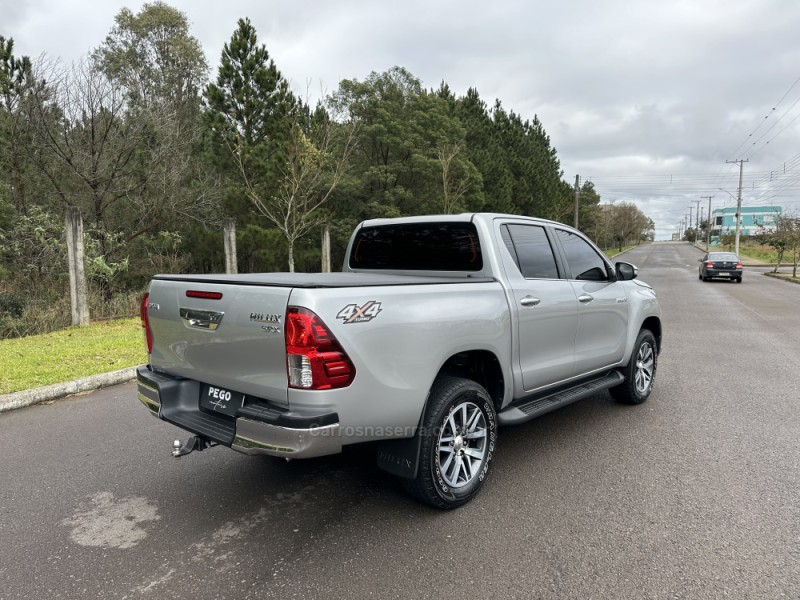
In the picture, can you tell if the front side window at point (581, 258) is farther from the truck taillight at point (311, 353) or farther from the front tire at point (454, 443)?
the truck taillight at point (311, 353)

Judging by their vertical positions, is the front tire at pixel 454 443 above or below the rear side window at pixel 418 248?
below

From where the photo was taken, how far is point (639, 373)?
214 inches

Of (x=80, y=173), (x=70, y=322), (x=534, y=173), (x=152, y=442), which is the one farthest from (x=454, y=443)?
(x=534, y=173)

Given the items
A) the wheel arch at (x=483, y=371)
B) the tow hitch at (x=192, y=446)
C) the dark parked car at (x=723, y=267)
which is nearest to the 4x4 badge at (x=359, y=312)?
the wheel arch at (x=483, y=371)

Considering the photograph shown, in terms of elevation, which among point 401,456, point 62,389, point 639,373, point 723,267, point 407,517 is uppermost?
point 723,267

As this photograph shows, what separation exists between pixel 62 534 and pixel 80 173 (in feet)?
43.7

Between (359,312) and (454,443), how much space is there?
116 cm

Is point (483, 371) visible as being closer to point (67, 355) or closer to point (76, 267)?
point (67, 355)

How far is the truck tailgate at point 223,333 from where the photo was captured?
2727 mm

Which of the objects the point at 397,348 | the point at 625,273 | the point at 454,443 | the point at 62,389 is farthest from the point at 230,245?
the point at 397,348

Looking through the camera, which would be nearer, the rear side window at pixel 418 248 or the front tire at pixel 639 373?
the rear side window at pixel 418 248

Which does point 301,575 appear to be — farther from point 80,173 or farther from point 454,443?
point 80,173

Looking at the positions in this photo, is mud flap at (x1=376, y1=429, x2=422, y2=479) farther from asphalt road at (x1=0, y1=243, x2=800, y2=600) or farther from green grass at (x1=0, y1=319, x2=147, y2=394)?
green grass at (x1=0, y1=319, x2=147, y2=394)

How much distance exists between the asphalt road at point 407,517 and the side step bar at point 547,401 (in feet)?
1.35
